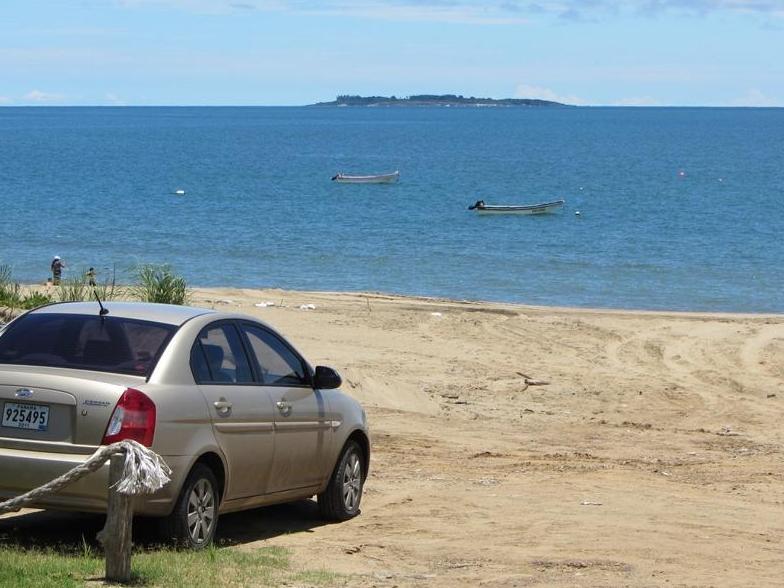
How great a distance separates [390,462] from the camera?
11.8m

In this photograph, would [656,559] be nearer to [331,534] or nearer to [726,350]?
[331,534]

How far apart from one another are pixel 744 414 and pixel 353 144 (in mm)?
128691

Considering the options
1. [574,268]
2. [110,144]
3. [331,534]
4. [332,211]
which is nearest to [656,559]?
[331,534]

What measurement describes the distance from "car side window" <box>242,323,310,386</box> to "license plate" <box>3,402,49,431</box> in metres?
1.63

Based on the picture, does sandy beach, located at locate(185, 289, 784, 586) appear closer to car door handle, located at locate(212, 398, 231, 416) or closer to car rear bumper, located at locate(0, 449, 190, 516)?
car door handle, located at locate(212, 398, 231, 416)

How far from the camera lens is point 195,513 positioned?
758cm

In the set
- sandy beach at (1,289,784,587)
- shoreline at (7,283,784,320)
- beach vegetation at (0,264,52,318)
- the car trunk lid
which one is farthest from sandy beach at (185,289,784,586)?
beach vegetation at (0,264,52,318)

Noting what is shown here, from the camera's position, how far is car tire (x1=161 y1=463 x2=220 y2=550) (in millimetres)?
7383

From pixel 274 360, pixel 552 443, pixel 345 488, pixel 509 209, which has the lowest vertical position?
pixel 552 443

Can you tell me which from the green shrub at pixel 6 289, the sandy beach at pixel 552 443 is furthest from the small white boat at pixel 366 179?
the green shrub at pixel 6 289

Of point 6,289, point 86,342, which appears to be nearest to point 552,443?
point 86,342

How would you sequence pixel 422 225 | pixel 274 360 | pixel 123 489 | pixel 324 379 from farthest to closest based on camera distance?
pixel 422 225, pixel 324 379, pixel 274 360, pixel 123 489

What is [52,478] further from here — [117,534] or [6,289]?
[6,289]

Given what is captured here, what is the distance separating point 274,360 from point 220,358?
726mm
